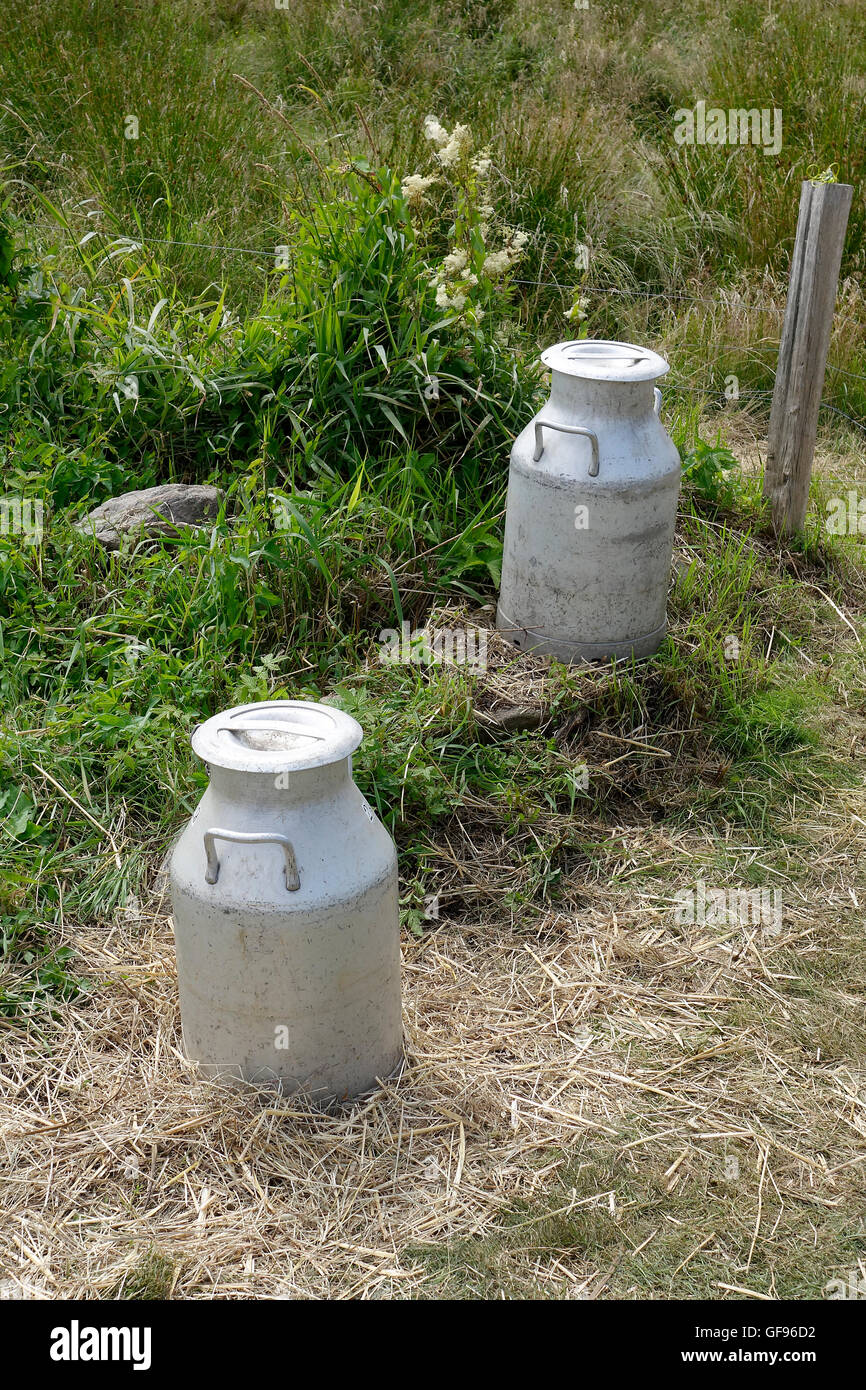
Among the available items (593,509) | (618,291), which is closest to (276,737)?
(593,509)

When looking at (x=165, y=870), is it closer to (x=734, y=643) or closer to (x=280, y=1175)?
(x=280, y=1175)

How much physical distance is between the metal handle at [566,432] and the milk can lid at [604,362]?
14 centimetres

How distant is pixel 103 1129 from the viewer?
270 centimetres

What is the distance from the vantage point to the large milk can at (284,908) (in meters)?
2.46

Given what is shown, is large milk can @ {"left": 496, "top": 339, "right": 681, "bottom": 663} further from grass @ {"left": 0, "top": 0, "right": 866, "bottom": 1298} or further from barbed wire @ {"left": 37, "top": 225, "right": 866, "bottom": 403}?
barbed wire @ {"left": 37, "top": 225, "right": 866, "bottom": 403}

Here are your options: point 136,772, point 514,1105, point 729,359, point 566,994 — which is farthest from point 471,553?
point 729,359

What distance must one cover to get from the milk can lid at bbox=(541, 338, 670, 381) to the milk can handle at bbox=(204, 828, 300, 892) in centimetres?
188

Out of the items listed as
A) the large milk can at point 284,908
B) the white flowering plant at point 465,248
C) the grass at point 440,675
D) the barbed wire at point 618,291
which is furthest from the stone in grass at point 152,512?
the large milk can at point 284,908

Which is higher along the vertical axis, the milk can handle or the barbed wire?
the barbed wire

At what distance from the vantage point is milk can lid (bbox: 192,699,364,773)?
244 cm

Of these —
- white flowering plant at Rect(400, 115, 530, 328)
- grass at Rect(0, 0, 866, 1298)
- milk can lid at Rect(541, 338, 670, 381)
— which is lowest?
grass at Rect(0, 0, 866, 1298)

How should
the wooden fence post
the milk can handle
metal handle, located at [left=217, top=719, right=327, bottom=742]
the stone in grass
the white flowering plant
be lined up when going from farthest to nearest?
the wooden fence post < the white flowering plant < the stone in grass < metal handle, located at [left=217, top=719, right=327, bottom=742] < the milk can handle

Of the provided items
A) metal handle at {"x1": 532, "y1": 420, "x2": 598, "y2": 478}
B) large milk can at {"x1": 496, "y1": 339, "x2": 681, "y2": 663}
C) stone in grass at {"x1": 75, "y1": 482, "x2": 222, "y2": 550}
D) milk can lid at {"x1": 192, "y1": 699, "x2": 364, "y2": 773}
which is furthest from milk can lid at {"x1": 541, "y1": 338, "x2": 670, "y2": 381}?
milk can lid at {"x1": 192, "y1": 699, "x2": 364, "y2": 773}

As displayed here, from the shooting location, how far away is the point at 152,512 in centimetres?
425
